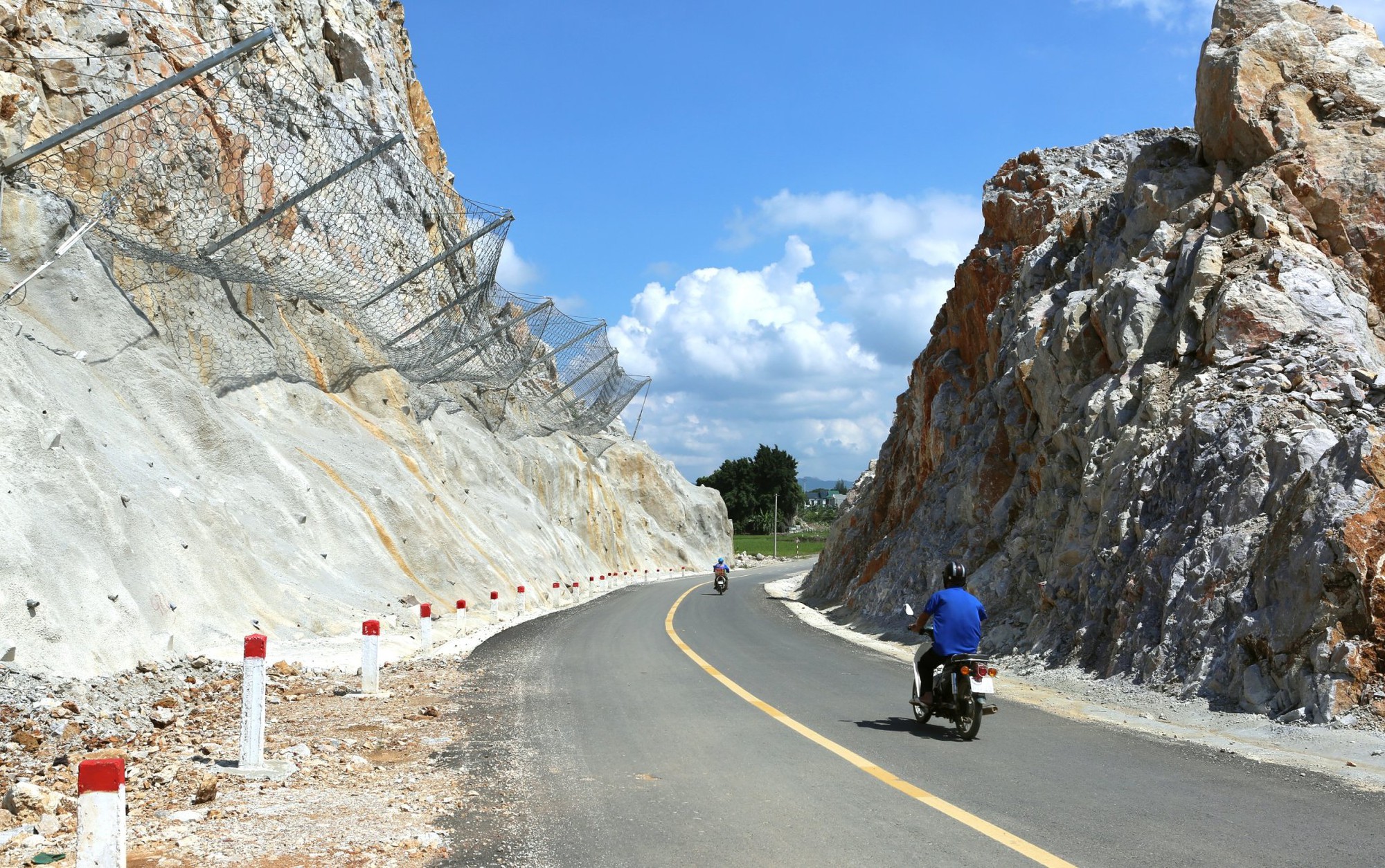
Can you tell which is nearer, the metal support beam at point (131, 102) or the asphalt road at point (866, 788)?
the asphalt road at point (866, 788)

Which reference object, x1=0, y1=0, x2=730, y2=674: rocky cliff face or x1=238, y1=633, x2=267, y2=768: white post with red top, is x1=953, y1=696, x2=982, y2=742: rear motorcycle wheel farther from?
x1=0, y1=0, x2=730, y2=674: rocky cliff face

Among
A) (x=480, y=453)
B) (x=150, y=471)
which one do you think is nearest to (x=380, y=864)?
(x=150, y=471)

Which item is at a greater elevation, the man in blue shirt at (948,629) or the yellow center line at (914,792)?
the man in blue shirt at (948,629)

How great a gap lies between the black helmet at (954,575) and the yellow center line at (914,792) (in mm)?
1957

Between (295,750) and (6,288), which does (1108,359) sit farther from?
(6,288)

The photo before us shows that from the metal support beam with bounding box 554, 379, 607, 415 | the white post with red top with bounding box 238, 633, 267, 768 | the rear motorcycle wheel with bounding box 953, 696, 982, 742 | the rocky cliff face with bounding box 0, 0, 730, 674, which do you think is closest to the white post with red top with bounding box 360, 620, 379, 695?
the rocky cliff face with bounding box 0, 0, 730, 674

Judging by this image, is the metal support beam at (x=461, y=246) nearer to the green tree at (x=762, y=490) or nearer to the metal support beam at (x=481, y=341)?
the metal support beam at (x=481, y=341)

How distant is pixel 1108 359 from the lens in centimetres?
1819

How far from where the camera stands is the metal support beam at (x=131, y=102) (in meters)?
15.9

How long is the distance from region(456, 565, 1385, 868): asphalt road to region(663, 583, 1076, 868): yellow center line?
0.03m

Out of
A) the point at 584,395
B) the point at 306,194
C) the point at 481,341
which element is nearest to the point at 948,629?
the point at 306,194

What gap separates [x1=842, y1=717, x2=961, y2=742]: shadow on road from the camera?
9141 mm

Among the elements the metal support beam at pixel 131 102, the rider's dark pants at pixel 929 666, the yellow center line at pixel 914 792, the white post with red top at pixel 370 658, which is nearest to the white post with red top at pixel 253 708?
the white post with red top at pixel 370 658

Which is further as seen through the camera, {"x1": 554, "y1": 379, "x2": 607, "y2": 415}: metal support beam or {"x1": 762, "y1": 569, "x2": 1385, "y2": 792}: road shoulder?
{"x1": 554, "y1": 379, "x2": 607, "y2": 415}: metal support beam
